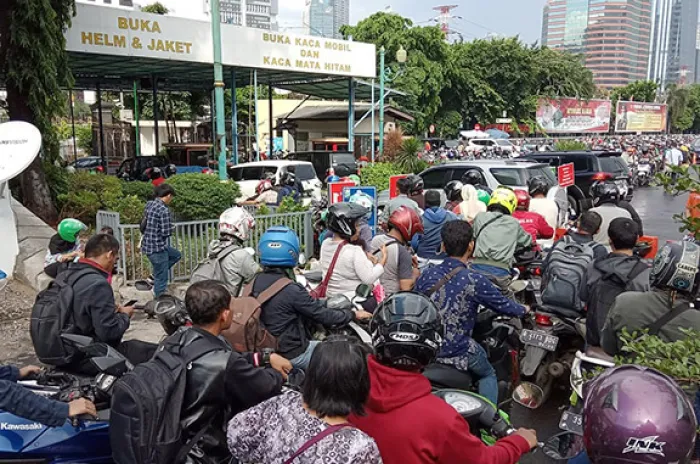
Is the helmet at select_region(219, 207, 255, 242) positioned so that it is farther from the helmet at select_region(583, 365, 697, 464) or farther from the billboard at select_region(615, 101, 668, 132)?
the billboard at select_region(615, 101, 668, 132)

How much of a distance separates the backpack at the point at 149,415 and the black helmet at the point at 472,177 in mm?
8883

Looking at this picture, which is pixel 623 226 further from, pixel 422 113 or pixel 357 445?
pixel 422 113

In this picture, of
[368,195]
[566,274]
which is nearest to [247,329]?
[566,274]

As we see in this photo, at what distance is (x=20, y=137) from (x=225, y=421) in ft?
20.7

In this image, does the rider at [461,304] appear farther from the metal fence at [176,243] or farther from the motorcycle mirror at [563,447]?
the metal fence at [176,243]

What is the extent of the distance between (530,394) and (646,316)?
2.14m

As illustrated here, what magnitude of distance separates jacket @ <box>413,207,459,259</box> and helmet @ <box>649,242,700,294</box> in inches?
149

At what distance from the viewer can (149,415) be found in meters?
2.59

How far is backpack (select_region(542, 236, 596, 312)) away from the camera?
5.20m

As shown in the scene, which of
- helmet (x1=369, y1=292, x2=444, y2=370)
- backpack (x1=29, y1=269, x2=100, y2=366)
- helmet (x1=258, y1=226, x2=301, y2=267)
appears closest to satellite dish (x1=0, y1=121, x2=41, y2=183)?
backpack (x1=29, y1=269, x2=100, y2=366)

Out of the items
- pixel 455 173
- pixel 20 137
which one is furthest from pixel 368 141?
pixel 20 137

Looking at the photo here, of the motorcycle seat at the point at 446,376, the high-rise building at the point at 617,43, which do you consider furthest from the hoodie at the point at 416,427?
the high-rise building at the point at 617,43

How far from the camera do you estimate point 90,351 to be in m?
3.42

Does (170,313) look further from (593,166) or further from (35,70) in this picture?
(593,166)
